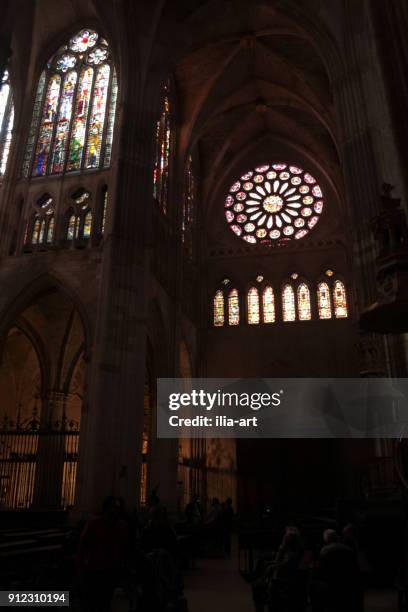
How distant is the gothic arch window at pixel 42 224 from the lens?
55.5 ft

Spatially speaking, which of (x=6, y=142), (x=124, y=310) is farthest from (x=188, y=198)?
(x=124, y=310)

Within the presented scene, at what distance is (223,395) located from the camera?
2297 cm

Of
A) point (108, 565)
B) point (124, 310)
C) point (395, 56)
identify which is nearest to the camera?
point (108, 565)

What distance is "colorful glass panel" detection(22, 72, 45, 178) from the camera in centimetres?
1828

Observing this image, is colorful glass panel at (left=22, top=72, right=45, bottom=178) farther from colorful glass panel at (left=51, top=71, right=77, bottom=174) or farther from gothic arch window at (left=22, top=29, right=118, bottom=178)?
colorful glass panel at (left=51, top=71, right=77, bottom=174)

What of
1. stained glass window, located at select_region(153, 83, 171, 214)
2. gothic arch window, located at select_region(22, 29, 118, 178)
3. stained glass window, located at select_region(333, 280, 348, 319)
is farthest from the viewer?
stained glass window, located at select_region(333, 280, 348, 319)

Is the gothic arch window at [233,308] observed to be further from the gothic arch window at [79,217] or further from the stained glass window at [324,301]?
the gothic arch window at [79,217]

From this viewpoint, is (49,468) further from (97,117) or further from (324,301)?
(324,301)

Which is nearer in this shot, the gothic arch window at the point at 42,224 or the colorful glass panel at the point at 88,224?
the colorful glass panel at the point at 88,224

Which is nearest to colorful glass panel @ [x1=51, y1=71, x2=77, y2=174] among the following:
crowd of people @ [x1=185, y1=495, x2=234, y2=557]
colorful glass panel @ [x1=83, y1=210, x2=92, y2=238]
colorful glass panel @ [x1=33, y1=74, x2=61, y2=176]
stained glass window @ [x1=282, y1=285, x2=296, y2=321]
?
colorful glass panel @ [x1=33, y1=74, x2=61, y2=176]

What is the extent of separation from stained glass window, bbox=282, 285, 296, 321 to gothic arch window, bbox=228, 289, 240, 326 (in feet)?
6.76

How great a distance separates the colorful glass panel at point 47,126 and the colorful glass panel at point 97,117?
148 cm

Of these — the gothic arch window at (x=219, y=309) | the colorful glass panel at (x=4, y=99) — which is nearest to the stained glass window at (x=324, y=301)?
the gothic arch window at (x=219, y=309)

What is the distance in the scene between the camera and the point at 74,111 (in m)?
18.8
